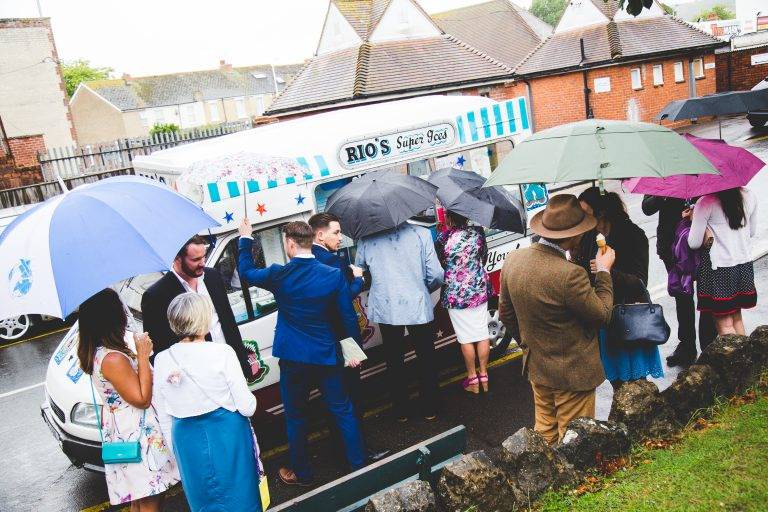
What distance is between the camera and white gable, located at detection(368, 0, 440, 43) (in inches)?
1016

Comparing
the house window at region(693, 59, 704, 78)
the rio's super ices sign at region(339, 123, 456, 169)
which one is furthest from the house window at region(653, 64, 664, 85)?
the rio's super ices sign at region(339, 123, 456, 169)

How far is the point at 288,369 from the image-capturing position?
15.1 ft

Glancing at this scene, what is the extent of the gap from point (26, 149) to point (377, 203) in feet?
54.6

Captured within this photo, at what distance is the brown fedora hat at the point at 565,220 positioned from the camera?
363cm

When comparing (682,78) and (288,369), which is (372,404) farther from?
(682,78)

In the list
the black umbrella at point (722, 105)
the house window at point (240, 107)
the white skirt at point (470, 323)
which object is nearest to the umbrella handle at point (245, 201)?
the white skirt at point (470, 323)

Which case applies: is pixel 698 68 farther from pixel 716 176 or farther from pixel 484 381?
pixel 484 381

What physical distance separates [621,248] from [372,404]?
3044 mm

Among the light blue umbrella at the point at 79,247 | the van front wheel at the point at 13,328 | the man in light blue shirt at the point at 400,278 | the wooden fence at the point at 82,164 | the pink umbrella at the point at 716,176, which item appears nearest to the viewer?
the light blue umbrella at the point at 79,247

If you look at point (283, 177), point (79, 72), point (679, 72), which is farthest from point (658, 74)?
point (79, 72)

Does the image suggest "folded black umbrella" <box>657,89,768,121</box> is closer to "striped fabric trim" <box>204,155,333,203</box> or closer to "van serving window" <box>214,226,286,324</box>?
"striped fabric trim" <box>204,155,333,203</box>

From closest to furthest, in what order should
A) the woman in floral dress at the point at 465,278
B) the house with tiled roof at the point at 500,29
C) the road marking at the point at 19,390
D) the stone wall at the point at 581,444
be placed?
1. the stone wall at the point at 581,444
2. the woman in floral dress at the point at 465,278
3. the road marking at the point at 19,390
4. the house with tiled roof at the point at 500,29

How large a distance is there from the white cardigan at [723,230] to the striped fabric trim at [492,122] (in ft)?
7.20

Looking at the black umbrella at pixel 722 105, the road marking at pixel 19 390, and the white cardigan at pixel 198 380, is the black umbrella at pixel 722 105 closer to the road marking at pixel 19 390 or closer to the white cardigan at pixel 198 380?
the white cardigan at pixel 198 380
